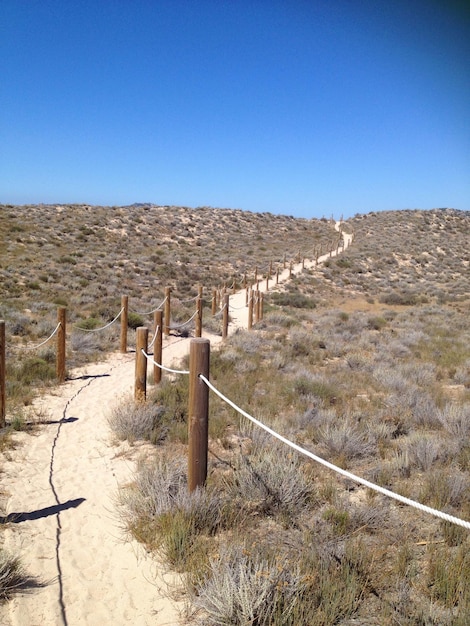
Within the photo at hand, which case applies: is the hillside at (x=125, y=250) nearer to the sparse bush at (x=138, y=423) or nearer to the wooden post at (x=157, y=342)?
the wooden post at (x=157, y=342)

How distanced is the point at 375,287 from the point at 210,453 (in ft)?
87.8

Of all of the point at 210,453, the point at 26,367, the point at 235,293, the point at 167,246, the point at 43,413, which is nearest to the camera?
the point at 210,453

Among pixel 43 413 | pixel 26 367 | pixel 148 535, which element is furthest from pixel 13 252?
pixel 148 535

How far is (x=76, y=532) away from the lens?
156 inches

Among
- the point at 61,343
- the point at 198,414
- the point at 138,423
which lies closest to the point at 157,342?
the point at 61,343

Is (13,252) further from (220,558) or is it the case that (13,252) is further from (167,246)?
(220,558)

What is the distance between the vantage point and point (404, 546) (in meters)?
3.46

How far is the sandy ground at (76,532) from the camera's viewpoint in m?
3.05

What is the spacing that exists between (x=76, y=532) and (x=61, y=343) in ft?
15.8

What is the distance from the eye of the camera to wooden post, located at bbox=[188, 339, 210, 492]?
3.94 metres

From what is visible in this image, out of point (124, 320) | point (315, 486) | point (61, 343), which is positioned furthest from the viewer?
point (124, 320)

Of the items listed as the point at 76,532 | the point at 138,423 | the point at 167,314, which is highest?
the point at 167,314

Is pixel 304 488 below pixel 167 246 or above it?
below

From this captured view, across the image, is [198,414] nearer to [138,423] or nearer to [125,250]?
[138,423]
